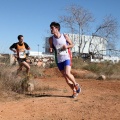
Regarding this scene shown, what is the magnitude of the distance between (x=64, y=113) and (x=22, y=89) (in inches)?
107

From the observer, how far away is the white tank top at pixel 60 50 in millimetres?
7320

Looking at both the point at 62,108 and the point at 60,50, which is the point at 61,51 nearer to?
the point at 60,50

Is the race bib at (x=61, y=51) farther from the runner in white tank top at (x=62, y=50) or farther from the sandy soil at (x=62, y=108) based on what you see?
the sandy soil at (x=62, y=108)

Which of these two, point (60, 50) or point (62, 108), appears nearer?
point (62, 108)

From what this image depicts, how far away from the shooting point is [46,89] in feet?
29.1

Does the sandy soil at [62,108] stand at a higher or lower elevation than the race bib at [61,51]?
lower

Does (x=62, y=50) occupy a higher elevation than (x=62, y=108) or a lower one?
higher

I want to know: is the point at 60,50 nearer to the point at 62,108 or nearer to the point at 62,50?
the point at 62,50

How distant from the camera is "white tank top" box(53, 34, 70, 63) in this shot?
7320 mm

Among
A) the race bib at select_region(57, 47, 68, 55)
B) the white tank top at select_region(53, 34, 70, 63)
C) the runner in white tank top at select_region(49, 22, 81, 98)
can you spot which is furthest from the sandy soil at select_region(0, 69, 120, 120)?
the race bib at select_region(57, 47, 68, 55)

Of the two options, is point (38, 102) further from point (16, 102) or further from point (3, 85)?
point (3, 85)

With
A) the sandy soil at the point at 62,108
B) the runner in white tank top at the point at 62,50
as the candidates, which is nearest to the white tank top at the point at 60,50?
the runner in white tank top at the point at 62,50

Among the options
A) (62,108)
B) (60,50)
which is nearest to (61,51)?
(60,50)

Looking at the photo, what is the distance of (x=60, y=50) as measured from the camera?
7.32 meters
